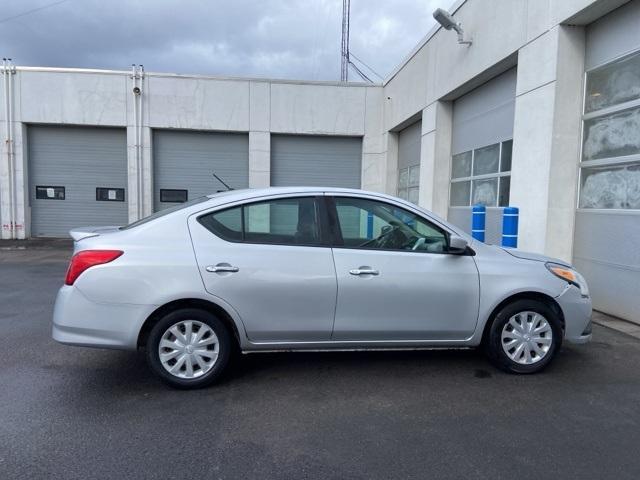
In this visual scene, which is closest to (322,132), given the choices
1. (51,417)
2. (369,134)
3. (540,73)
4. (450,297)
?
(369,134)

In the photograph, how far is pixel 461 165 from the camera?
35.5 ft

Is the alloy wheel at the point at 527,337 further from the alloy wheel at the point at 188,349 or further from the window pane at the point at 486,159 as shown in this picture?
the window pane at the point at 486,159

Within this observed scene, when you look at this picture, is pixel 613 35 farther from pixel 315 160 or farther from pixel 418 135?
pixel 315 160

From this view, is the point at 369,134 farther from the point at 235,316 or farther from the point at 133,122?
the point at 235,316

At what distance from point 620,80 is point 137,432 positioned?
6.94 m

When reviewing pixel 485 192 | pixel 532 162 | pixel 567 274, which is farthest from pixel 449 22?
pixel 567 274

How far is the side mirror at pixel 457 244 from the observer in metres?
4.02

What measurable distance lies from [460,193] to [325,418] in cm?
845

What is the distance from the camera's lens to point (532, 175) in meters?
7.39

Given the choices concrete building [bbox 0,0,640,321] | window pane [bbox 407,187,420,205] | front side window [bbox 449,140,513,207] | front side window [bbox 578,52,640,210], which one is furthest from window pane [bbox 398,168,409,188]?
front side window [bbox 578,52,640,210]

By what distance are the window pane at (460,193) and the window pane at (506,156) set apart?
1.54 m

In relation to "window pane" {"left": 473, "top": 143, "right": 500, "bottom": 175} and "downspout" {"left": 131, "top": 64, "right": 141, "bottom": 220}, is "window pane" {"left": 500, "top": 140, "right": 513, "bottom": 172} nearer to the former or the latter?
"window pane" {"left": 473, "top": 143, "right": 500, "bottom": 175}

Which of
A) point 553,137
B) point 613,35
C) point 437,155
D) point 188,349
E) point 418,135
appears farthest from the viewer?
point 418,135

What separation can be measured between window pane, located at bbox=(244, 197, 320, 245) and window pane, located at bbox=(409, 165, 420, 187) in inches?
384
